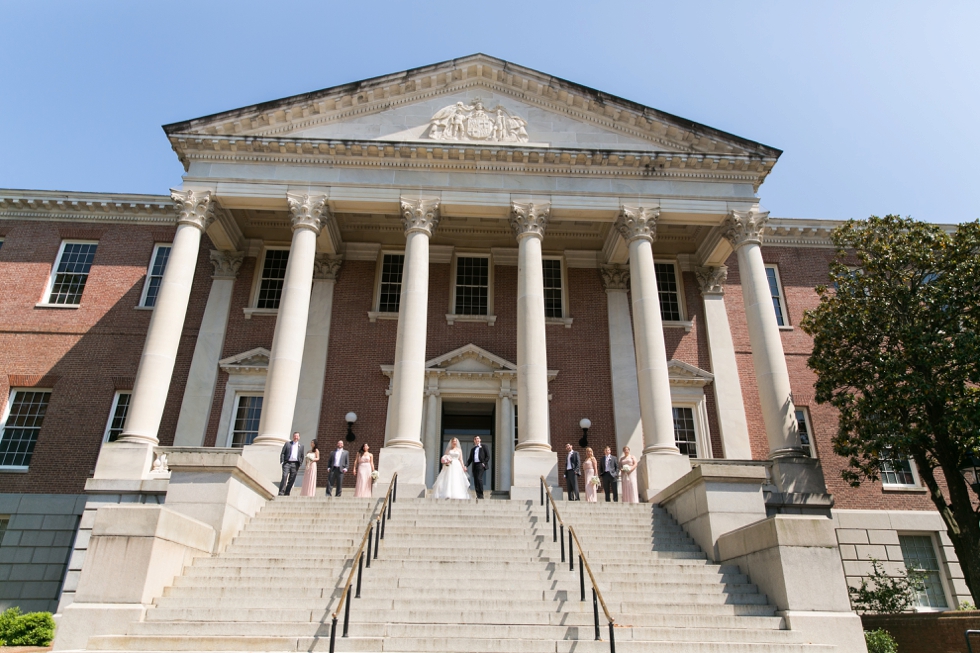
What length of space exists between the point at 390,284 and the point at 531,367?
331 inches

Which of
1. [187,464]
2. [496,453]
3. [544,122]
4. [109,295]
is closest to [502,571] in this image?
[187,464]

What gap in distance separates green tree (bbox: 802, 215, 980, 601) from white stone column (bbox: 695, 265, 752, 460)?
4601 mm

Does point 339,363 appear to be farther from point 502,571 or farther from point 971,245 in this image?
point 971,245

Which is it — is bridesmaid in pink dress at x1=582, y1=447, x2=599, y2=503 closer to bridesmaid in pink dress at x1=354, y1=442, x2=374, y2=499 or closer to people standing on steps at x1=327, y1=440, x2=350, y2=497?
bridesmaid in pink dress at x1=354, y1=442, x2=374, y2=499

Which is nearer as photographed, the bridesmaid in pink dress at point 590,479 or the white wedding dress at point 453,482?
the white wedding dress at point 453,482

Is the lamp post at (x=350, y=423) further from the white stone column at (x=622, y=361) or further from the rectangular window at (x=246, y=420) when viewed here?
the white stone column at (x=622, y=361)

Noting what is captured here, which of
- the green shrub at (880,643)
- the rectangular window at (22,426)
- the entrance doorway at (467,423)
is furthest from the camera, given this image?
the entrance doorway at (467,423)

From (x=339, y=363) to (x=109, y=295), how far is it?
894cm

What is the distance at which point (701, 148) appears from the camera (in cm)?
2192

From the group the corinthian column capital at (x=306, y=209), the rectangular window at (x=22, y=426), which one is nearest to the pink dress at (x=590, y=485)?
the corinthian column capital at (x=306, y=209)

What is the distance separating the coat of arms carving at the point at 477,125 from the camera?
2188 cm

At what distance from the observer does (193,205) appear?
20.5 m

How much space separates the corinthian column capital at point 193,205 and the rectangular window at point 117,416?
6.27 m

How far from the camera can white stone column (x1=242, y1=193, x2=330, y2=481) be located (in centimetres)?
1745
